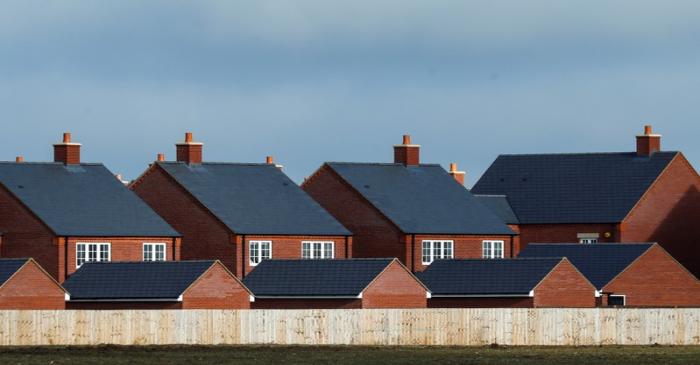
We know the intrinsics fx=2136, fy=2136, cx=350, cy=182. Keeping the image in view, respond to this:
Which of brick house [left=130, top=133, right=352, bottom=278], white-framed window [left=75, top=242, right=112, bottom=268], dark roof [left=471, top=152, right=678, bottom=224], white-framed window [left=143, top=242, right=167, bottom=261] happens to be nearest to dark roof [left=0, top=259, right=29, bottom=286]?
white-framed window [left=75, top=242, right=112, bottom=268]

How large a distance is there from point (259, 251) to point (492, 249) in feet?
47.2

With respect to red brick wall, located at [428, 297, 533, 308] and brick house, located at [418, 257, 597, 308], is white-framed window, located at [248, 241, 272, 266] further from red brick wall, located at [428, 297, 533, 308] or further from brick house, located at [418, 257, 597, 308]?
red brick wall, located at [428, 297, 533, 308]

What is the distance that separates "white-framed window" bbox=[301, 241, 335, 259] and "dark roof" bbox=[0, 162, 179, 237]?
7.35 metres

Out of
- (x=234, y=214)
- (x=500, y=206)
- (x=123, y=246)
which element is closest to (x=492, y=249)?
(x=500, y=206)

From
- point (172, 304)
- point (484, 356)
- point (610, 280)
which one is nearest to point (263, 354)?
point (484, 356)

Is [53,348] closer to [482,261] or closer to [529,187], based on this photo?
[482,261]

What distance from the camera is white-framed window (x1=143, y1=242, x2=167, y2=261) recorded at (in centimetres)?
10762

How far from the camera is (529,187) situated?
128125mm

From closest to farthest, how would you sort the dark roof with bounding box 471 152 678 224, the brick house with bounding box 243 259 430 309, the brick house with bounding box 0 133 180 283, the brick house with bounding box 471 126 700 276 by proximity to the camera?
1. the brick house with bounding box 243 259 430 309
2. the brick house with bounding box 0 133 180 283
3. the brick house with bounding box 471 126 700 276
4. the dark roof with bounding box 471 152 678 224

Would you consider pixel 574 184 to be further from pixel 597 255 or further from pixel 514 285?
pixel 514 285

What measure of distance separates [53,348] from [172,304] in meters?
15.4

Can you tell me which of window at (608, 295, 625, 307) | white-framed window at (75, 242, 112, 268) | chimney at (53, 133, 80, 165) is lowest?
window at (608, 295, 625, 307)

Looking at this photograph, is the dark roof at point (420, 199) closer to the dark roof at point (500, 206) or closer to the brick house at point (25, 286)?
the dark roof at point (500, 206)

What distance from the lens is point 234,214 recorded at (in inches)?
4348
